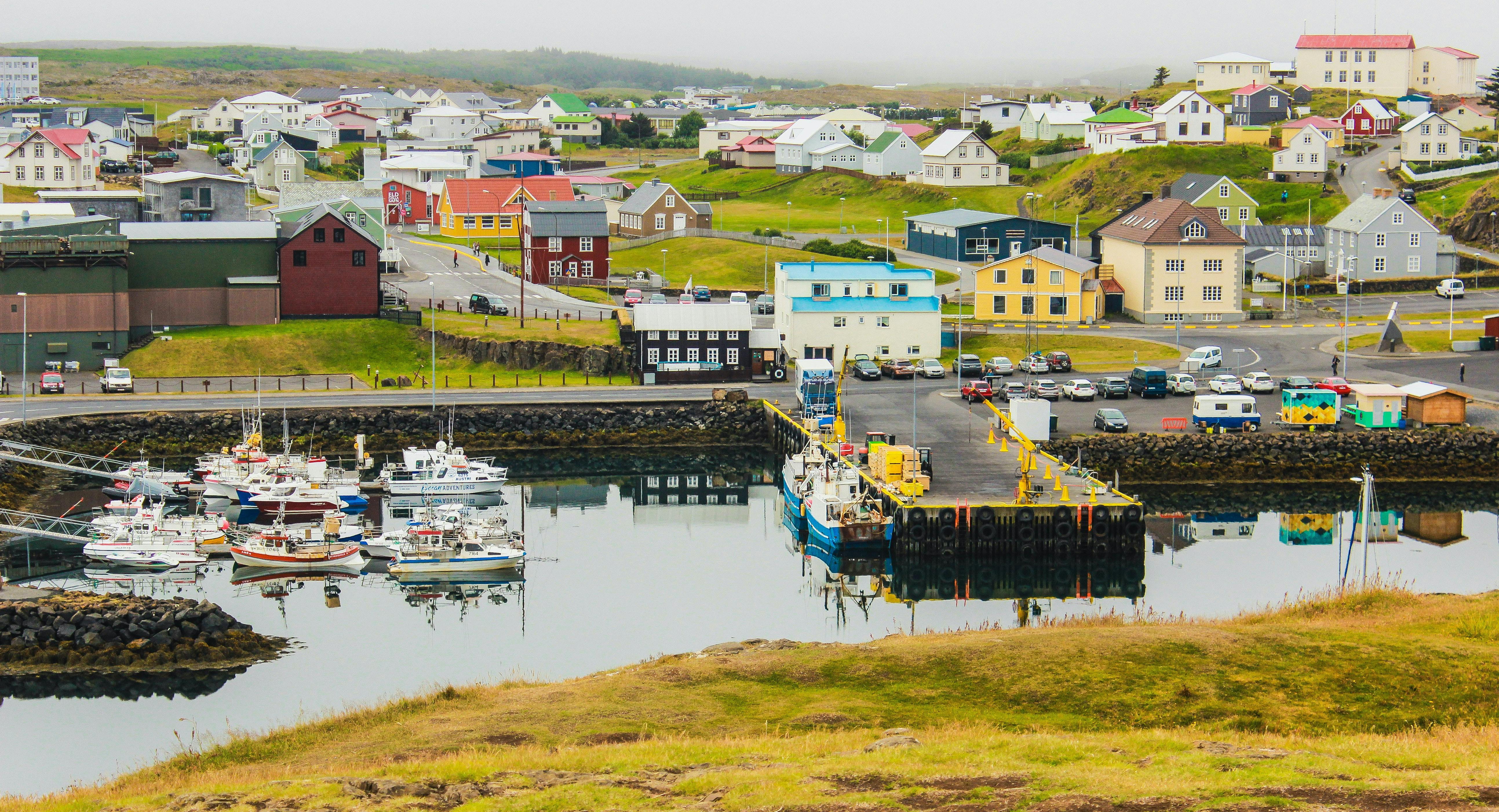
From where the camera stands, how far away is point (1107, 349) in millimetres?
81000

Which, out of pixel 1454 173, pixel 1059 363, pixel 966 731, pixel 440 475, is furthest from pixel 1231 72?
pixel 966 731

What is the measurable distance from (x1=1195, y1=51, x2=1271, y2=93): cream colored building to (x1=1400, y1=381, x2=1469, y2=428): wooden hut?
8996 cm

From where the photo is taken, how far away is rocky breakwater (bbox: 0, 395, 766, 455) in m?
65.8

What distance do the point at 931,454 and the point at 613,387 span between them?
67.2 ft

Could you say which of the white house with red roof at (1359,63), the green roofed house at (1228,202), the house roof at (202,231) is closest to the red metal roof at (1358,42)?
the white house with red roof at (1359,63)

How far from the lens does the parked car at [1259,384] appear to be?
235ft

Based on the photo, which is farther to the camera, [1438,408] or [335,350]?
[335,350]

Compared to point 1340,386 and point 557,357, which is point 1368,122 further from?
point 557,357

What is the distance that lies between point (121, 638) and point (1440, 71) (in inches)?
5777

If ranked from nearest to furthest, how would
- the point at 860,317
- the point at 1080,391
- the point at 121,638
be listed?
the point at 121,638, the point at 1080,391, the point at 860,317

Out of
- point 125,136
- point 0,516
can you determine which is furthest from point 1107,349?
point 125,136

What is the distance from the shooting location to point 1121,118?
14138cm

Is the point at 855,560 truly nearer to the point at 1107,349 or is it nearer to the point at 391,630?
the point at 391,630

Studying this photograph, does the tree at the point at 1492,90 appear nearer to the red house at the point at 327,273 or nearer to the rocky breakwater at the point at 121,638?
the red house at the point at 327,273
